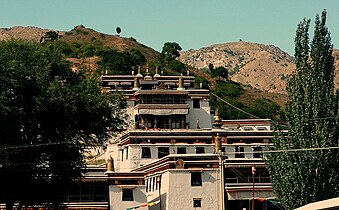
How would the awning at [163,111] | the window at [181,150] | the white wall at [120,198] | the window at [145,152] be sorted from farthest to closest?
the awning at [163,111] < the window at [181,150] < the window at [145,152] < the white wall at [120,198]

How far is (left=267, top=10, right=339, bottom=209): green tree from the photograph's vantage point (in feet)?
146

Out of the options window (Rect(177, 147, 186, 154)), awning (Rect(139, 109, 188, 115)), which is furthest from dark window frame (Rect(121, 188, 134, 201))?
awning (Rect(139, 109, 188, 115))

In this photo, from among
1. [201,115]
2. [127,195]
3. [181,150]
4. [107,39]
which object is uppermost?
[107,39]

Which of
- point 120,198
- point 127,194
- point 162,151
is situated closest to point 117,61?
point 162,151

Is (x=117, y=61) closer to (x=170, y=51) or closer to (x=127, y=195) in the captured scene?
(x=170, y=51)

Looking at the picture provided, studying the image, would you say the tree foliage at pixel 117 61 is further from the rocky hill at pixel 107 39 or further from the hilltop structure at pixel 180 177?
the hilltop structure at pixel 180 177

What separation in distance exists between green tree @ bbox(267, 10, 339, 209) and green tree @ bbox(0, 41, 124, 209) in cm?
1106

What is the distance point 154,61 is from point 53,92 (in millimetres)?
105067

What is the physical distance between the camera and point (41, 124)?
140ft

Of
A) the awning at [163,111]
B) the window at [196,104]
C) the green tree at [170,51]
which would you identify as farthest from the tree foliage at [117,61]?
the awning at [163,111]

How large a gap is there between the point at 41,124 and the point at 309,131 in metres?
15.9

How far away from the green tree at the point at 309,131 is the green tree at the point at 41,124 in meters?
11.1

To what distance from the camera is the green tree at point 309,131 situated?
1748 inches

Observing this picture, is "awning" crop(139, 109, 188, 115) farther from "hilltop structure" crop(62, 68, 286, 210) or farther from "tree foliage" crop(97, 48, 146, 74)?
"tree foliage" crop(97, 48, 146, 74)
